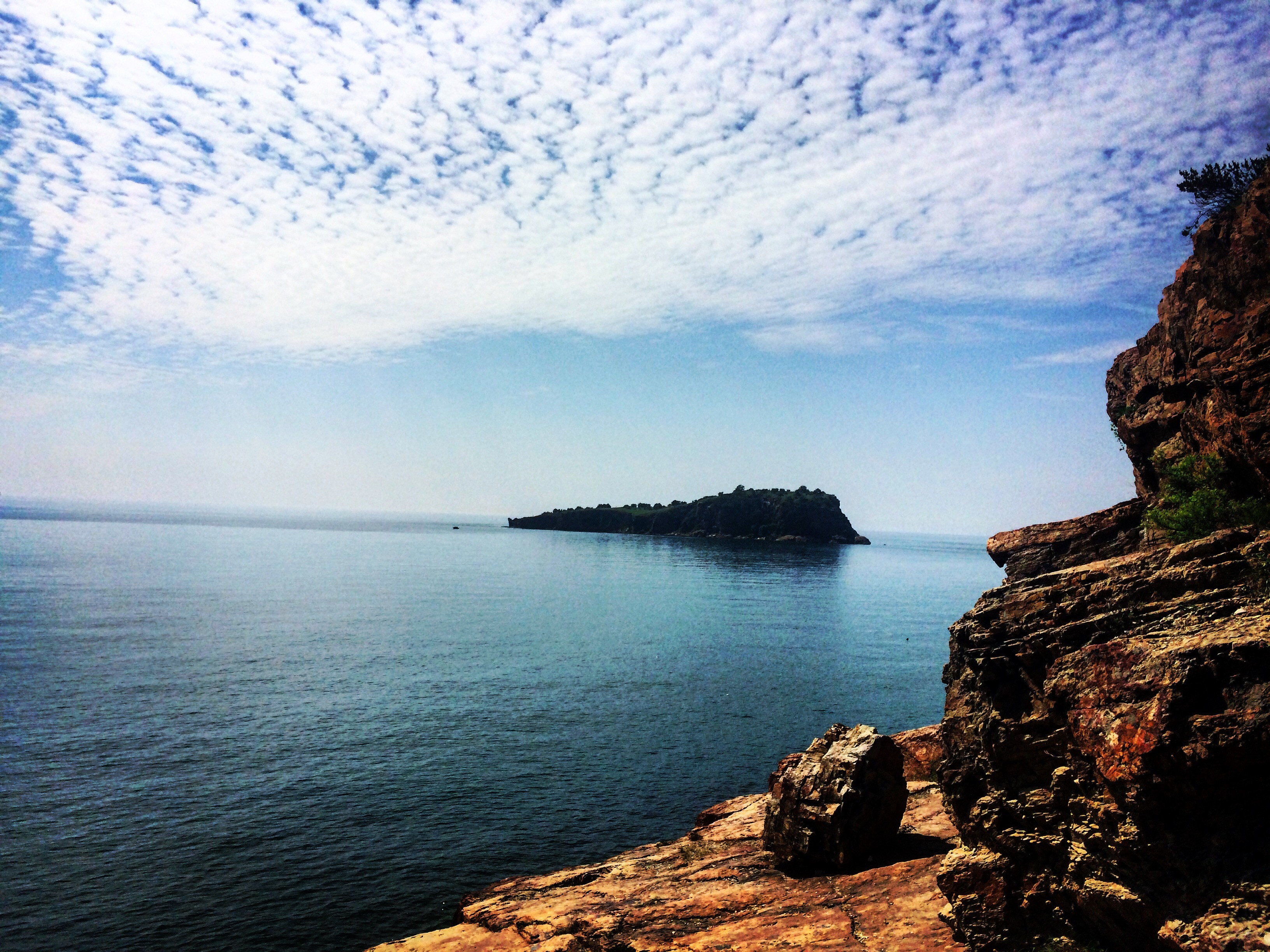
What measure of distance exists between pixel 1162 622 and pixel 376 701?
179 ft

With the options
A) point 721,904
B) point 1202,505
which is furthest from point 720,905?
point 1202,505

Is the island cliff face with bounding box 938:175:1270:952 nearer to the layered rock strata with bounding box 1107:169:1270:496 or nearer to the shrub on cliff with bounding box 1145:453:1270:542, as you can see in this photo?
the layered rock strata with bounding box 1107:169:1270:496

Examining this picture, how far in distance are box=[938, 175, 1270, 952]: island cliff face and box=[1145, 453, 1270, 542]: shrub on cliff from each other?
536 mm

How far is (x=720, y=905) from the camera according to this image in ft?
68.4

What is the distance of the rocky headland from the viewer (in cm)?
1080

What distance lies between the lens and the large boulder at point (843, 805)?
22.0 metres

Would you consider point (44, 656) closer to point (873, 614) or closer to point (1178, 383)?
point (1178, 383)

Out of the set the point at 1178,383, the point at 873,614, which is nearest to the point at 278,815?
the point at 1178,383

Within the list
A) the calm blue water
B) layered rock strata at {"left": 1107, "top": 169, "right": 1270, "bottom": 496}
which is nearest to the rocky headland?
layered rock strata at {"left": 1107, "top": 169, "right": 1270, "bottom": 496}

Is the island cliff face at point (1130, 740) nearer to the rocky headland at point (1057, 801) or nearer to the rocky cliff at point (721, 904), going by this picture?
the rocky headland at point (1057, 801)

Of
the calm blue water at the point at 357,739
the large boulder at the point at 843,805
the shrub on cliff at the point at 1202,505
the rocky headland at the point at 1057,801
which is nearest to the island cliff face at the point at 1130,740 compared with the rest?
the rocky headland at the point at 1057,801

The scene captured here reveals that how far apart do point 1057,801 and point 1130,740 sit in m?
3.21

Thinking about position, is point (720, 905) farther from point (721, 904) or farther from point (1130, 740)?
point (1130, 740)

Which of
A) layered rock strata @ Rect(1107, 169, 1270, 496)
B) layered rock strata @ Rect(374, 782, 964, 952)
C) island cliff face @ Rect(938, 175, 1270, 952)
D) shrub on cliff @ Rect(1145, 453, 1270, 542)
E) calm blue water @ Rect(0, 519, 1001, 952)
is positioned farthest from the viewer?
calm blue water @ Rect(0, 519, 1001, 952)
